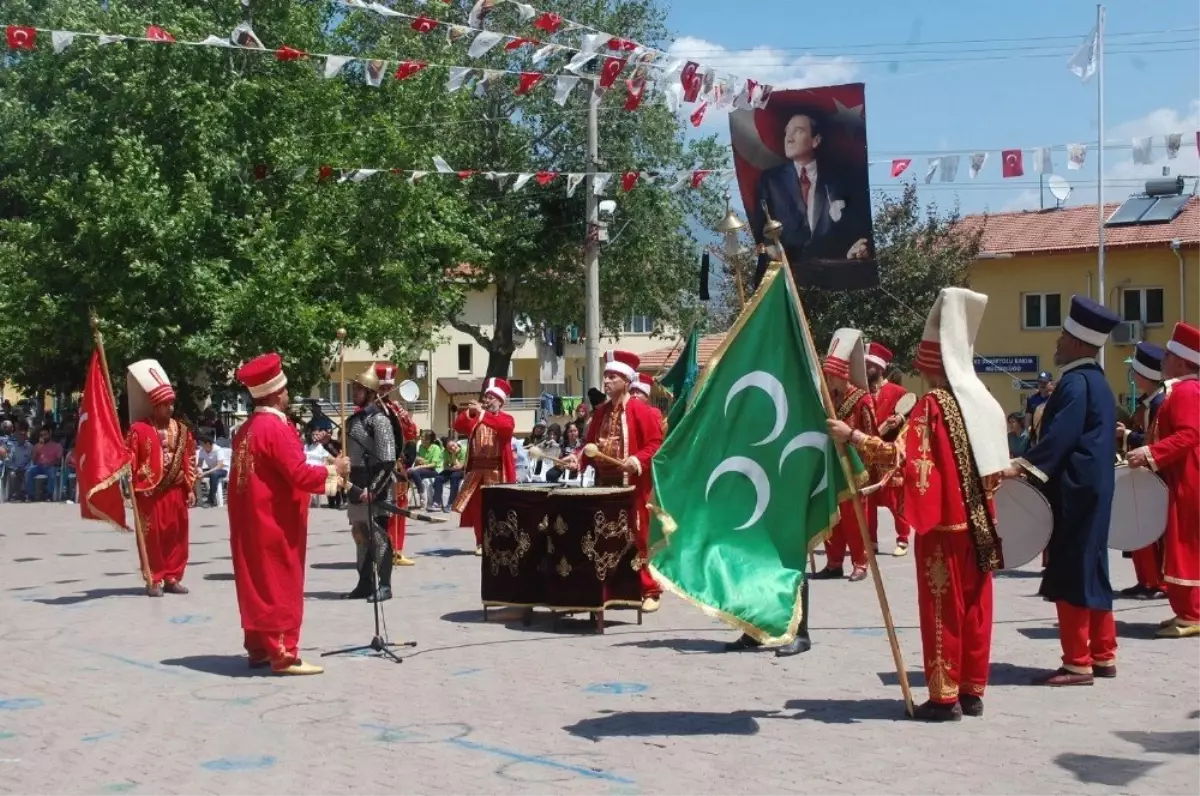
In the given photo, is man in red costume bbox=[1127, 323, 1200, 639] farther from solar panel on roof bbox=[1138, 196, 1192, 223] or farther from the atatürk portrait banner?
solar panel on roof bbox=[1138, 196, 1192, 223]

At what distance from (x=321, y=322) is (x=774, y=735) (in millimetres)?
22973

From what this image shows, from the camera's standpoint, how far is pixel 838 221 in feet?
51.5

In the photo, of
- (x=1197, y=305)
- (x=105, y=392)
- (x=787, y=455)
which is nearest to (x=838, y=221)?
(x=105, y=392)

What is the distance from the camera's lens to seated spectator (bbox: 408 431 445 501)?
82.6ft

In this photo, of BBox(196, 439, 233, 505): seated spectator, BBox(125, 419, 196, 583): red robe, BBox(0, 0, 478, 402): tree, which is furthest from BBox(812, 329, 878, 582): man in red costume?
BBox(196, 439, 233, 505): seated spectator

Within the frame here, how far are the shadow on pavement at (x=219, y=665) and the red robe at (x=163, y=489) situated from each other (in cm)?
367

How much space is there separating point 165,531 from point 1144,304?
121 ft

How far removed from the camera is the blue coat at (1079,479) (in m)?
8.39

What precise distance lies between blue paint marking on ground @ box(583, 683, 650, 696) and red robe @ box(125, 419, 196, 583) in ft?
19.8

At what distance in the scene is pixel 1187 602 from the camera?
33.7 ft

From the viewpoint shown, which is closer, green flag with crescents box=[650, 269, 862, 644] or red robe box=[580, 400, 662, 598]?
green flag with crescents box=[650, 269, 862, 644]

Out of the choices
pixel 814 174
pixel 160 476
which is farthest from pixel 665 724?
pixel 814 174

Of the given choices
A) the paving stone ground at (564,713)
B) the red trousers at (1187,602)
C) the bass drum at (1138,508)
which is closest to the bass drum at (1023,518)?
the paving stone ground at (564,713)

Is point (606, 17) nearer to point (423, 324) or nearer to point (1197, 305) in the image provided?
point (423, 324)
